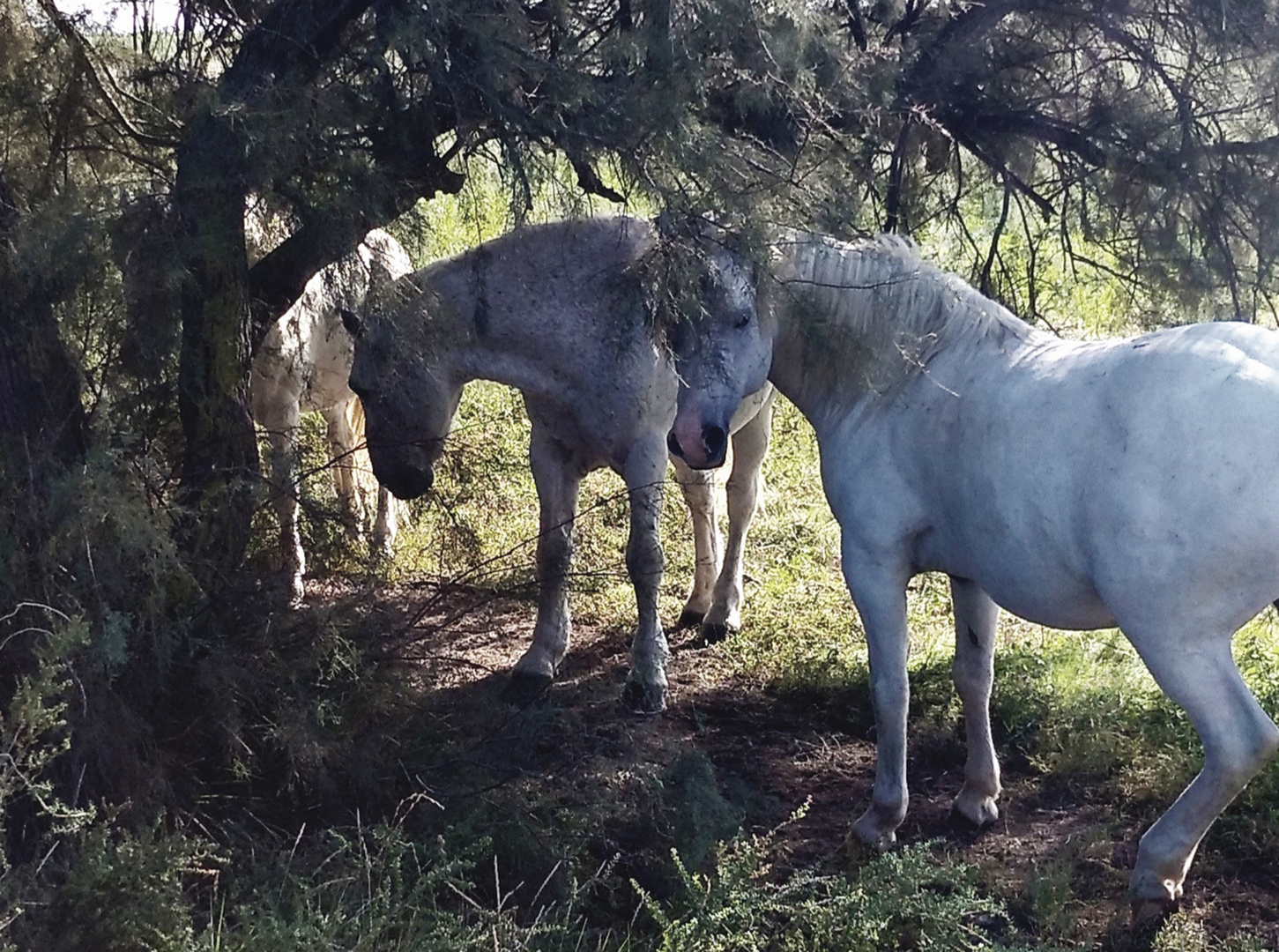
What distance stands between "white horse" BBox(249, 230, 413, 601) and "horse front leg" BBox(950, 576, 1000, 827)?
5.85 feet

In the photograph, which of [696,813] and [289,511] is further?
[289,511]

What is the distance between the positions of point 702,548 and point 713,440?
230 cm

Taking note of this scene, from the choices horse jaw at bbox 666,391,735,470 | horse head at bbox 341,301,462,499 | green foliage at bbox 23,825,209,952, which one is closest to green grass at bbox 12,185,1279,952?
green foliage at bbox 23,825,209,952

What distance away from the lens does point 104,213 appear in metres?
2.91

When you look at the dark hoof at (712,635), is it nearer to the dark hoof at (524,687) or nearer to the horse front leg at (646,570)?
the horse front leg at (646,570)

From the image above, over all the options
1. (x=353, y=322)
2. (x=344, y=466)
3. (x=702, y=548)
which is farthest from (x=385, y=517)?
(x=353, y=322)

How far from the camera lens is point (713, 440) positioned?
3.33m

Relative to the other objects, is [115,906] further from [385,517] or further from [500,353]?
[385,517]

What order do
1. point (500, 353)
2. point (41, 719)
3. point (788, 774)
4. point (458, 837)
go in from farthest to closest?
point (500, 353)
point (788, 774)
point (458, 837)
point (41, 719)

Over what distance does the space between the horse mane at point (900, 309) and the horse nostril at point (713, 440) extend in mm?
448

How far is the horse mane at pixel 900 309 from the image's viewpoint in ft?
11.4

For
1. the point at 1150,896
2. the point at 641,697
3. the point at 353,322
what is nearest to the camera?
the point at 1150,896

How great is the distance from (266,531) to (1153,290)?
9.95ft

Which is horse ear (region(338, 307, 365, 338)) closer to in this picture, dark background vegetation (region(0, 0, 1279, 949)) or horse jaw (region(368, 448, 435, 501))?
dark background vegetation (region(0, 0, 1279, 949))
